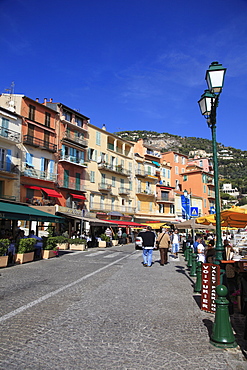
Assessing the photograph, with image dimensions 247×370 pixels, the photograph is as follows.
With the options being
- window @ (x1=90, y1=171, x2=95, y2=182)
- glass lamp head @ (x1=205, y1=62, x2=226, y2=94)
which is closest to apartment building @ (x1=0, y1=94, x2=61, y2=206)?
window @ (x1=90, y1=171, x2=95, y2=182)

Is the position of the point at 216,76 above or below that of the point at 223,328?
above

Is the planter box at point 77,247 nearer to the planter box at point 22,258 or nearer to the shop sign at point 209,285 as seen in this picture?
the planter box at point 22,258

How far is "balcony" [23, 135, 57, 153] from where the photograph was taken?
30.0m

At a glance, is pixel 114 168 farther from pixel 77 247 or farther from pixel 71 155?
pixel 77 247

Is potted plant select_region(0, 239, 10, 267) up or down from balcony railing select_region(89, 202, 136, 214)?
down

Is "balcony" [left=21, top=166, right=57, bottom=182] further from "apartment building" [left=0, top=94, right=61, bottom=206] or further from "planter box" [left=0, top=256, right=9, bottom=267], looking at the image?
"planter box" [left=0, top=256, right=9, bottom=267]

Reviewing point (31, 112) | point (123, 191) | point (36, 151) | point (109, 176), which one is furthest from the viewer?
point (123, 191)

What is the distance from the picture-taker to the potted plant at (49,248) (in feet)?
50.3

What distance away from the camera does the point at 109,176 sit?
4312cm

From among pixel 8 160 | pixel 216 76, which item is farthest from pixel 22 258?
pixel 8 160

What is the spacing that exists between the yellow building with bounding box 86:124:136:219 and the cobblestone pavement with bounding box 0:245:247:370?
29.9 metres

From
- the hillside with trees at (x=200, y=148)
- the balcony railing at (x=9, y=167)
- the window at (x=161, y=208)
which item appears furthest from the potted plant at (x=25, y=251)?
the hillside with trees at (x=200, y=148)

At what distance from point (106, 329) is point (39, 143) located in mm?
28843

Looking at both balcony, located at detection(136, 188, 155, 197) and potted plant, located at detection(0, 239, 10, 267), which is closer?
potted plant, located at detection(0, 239, 10, 267)
